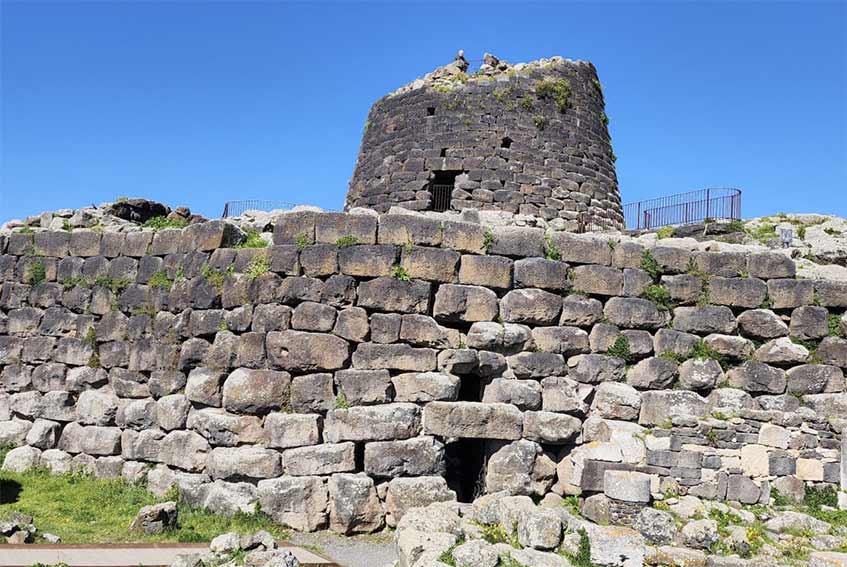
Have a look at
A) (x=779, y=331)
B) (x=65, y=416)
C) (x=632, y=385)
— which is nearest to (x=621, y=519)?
(x=632, y=385)

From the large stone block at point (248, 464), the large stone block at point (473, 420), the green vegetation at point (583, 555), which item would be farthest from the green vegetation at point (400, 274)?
the green vegetation at point (583, 555)

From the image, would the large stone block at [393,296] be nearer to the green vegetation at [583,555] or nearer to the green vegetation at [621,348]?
the green vegetation at [621,348]

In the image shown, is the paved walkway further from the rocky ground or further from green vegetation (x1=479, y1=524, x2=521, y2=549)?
green vegetation (x1=479, y1=524, x2=521, y2=549)

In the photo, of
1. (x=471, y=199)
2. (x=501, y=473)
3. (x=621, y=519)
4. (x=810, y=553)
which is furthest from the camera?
(x=471, y=199)

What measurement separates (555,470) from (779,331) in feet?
10.6

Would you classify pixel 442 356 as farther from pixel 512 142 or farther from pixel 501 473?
pixel 512 142

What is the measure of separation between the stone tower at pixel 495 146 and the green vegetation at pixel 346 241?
6.29 metres

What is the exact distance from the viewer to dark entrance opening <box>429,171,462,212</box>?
51.3ft

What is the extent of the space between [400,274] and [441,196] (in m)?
6.87

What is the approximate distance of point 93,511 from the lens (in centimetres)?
863

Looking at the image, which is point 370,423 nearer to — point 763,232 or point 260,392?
point 260,392

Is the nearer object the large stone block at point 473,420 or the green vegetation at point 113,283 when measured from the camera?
the large stone block at point 473,420

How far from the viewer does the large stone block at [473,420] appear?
29.0ft

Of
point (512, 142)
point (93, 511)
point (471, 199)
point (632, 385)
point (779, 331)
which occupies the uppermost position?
point (512, 142)
